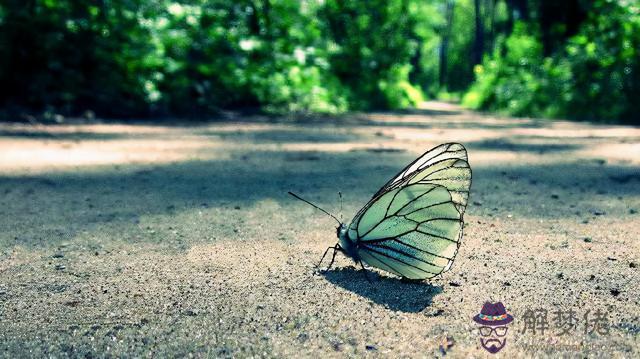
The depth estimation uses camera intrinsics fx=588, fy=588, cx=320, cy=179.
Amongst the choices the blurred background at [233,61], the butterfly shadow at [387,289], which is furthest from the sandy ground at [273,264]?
the blurred background at [233,61]

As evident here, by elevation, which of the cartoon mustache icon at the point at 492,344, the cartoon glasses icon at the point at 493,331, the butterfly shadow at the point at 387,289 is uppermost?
the cartoon mustache icon at the point at 492,344

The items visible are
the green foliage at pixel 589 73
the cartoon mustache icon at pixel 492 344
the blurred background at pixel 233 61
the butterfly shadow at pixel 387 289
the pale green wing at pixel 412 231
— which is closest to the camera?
the cartoon mustache icon at pixel 492 344

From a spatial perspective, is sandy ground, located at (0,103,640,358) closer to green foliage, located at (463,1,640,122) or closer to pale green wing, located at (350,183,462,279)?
pale green wing, located at (350,183,462,279)

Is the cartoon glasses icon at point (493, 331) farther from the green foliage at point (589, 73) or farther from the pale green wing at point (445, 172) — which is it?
the green foliage at point (589, 73)

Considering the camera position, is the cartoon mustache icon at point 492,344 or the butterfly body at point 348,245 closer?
the cartoon mustache icon at point 492,344

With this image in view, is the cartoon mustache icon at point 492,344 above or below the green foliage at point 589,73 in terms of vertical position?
below

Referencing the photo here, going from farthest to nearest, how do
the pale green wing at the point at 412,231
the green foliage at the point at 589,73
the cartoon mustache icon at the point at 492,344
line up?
the green foliage at the point at 589,73 → the pale green wing at the point at 412,231 → the cartoon mustache icon at the point at 492,344

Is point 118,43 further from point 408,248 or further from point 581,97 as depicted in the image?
point 581,97

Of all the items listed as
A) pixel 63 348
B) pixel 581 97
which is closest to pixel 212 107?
pixel 581 97
